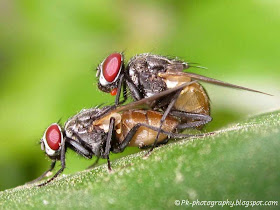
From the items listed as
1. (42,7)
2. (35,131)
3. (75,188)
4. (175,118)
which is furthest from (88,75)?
(75,188)

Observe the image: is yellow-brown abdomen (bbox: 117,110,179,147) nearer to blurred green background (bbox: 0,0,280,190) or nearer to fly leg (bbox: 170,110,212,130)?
fly leg (bbox: 170,110,212,130)

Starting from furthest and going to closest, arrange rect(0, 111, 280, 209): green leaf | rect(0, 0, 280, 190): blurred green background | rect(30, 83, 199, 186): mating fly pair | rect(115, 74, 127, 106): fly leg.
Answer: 1. rect(0, 0, 280, 190): blurred green background
2. rect(115, 74, 127, 106): fly leg
3. rect(30, 83, 199, 186): mating fly pair
4. rect(0, 111, 280, 209): green leaf

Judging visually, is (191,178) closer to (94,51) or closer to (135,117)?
(135,117)

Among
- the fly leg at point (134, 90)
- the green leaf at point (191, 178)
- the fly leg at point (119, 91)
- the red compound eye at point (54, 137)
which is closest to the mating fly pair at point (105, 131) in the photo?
the red compound eye at point (54, 137)

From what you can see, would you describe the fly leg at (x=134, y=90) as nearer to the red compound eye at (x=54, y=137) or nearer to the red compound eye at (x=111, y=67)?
the red compound eye at (x=111, y=67)

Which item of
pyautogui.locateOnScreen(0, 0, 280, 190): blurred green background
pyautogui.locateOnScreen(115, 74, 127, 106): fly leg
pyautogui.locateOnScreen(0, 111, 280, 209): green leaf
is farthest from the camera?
pyautogui.locateOnScreen(0, 0, 280, 190): blurred green background

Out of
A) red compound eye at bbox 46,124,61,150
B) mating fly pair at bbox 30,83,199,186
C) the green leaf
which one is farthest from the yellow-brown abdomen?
the green leaf
